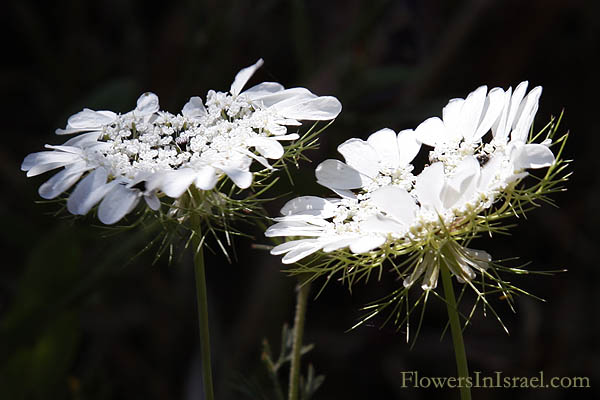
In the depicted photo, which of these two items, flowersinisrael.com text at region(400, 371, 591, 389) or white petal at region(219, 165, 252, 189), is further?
flowersinisrael.com text at region(400, 371, 591, 389)

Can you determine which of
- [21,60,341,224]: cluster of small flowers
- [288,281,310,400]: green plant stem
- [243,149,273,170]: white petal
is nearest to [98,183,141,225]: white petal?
[21,60,341,224]: cluster of small flowers

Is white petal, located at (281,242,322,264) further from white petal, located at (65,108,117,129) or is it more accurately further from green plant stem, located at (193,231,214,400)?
white petal, located at (65,108,117,129)

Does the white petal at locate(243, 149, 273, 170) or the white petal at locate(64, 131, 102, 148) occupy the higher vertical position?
the white petal at locate(64, 131, 102, 148)

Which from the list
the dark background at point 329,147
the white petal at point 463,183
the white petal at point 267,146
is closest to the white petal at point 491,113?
the white petal at point 463,183

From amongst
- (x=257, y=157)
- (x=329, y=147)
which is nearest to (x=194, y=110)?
(x=257, y=157)

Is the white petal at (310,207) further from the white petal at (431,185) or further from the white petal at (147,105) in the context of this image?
the white petal at (147,105)

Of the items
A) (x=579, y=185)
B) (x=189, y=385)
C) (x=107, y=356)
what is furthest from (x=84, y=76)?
(x=579, y=185)

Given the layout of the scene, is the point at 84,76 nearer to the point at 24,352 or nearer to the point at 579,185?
the point at 24,352
